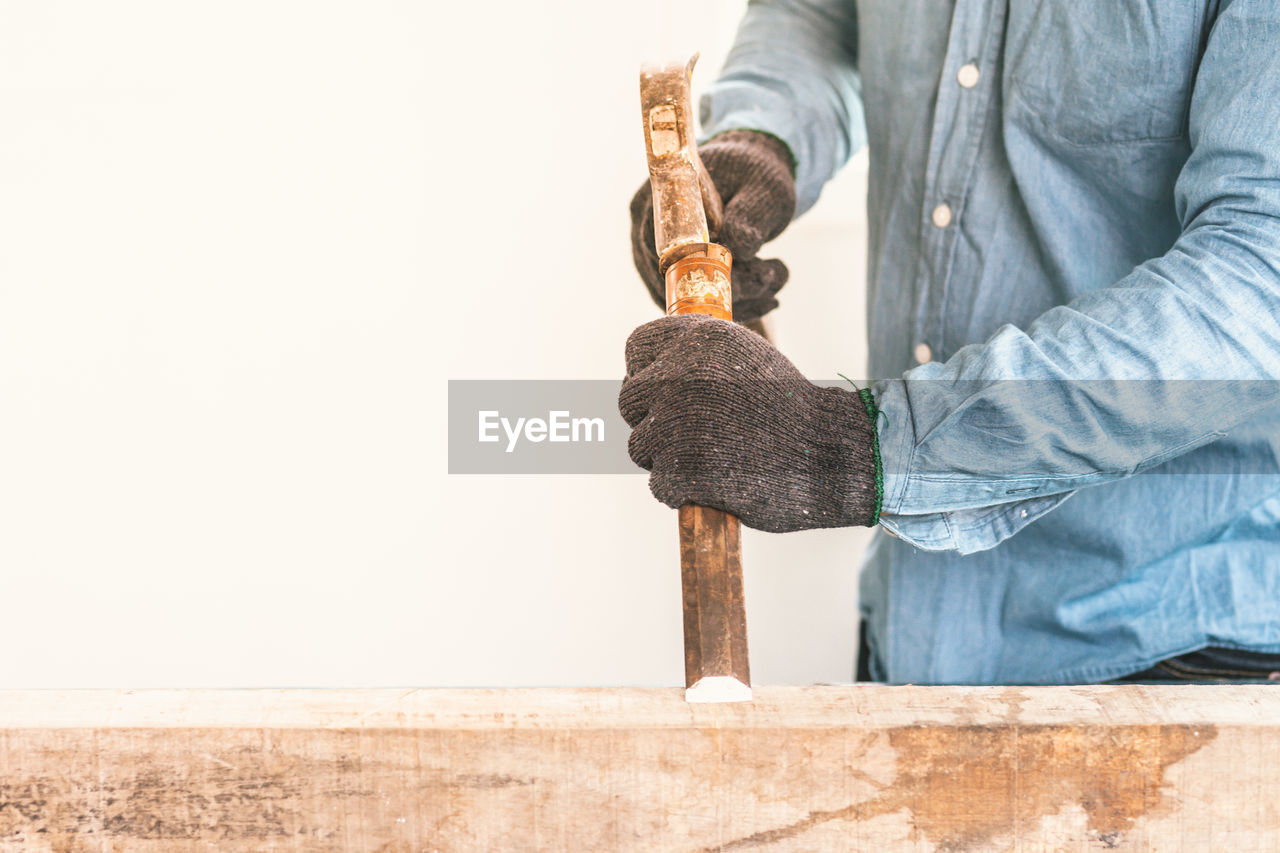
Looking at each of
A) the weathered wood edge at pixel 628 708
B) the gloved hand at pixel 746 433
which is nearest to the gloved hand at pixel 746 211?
the gloved hand at pixel 746 433

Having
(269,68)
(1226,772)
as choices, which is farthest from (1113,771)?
(269,68)

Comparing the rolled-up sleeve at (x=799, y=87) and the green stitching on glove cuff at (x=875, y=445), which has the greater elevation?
the rolled-up sleeve at (x=799, y=87)

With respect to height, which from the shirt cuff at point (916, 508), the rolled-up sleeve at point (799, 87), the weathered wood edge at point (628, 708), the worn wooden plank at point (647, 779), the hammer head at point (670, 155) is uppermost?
the rolled-up sleeve at point (799, 87)

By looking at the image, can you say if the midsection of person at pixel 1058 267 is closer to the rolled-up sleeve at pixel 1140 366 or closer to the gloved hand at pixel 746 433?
the rolled-up sleeve at pixel 1140 366

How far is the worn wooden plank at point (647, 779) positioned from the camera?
56cm

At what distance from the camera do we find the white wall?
61.9 inches

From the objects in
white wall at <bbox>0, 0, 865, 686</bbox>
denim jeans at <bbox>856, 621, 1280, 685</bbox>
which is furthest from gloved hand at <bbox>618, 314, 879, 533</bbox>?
white wall at <bbox>0, 0, 865, 686</bbox>

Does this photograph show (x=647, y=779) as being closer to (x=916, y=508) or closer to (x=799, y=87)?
(x=916, y=508)

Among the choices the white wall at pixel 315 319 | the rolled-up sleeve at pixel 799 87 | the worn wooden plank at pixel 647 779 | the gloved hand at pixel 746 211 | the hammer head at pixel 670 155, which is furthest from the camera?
the white wall at pixel 315 319

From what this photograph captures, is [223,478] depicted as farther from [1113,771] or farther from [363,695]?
[1113,771]

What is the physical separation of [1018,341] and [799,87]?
529 mm

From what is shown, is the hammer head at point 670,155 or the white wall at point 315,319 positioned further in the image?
the white wall at point 315,319

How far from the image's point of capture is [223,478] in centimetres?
163

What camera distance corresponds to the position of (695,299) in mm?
716
